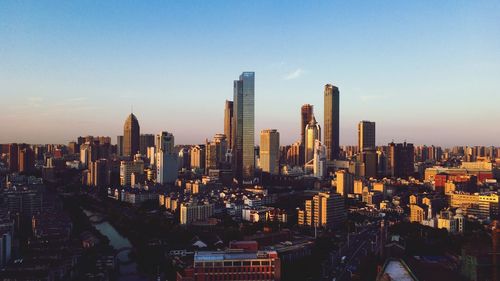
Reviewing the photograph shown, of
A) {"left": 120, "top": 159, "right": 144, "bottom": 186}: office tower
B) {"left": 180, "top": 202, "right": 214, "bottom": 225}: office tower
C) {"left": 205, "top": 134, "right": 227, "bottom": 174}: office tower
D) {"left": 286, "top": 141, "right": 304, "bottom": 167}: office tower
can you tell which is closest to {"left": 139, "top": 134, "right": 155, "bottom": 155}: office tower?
{"left": 205, "top": 134, "right": 227, "bottom": 174}: office tower

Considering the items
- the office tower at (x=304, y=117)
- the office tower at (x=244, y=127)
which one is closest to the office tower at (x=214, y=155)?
the office tower at (x=244, y=127)

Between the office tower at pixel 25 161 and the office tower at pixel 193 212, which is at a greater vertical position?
the office tower at pixel 25 161

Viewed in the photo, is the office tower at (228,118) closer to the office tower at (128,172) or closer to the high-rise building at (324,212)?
the office tower at (128,172)

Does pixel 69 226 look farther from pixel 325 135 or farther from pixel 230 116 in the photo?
pixel 325 135

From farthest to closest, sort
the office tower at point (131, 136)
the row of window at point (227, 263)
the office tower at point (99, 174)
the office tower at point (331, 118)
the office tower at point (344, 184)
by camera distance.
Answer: the office tower at point (131, 136)
the office tower at point (331, 118)
the office tower at point (99, 174)
the office tower at point (344, 184)
the row of window at point (227, 263)

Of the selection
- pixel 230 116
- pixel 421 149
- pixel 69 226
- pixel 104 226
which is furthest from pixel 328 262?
pixel 421 149

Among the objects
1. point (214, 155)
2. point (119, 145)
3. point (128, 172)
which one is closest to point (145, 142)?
point (119, 145)
